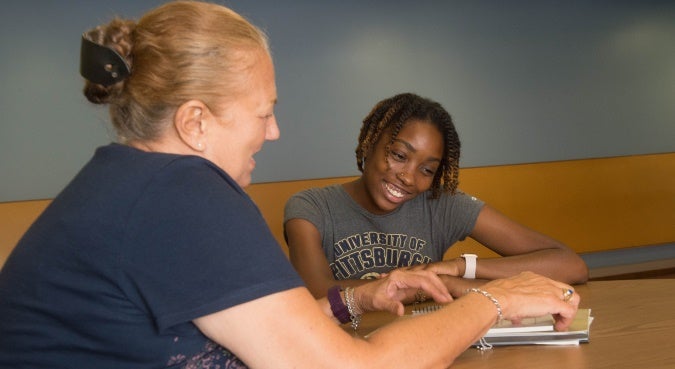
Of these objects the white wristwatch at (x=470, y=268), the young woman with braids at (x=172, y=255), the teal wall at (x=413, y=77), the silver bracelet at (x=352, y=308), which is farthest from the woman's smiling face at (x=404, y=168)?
the teal wall at (x=413, y=77)

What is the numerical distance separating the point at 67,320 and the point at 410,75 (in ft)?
14.5

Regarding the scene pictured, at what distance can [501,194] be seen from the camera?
17.9ft

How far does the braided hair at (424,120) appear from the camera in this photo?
2.68 meters

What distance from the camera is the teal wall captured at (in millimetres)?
4488

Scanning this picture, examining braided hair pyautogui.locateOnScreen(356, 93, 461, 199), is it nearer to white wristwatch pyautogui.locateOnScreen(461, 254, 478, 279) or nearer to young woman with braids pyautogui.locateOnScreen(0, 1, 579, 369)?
white wristwatch pyautogui.locateOnScreen(461, 254, 478, 279)

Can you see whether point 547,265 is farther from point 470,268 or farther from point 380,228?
point 380,228

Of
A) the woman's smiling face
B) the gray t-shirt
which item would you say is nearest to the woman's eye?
the woman's smiling face

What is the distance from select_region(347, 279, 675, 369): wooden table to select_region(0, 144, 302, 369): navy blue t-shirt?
603 millimetres

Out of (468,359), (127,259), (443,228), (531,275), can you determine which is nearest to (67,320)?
(127,259)

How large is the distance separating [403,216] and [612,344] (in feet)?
3.85

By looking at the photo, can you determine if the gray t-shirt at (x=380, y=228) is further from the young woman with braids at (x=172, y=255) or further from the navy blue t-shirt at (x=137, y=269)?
the navy blue t-shirt at (x=137, y=269)

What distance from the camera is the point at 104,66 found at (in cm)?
126

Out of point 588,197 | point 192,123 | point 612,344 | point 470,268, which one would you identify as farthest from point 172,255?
point 588,197

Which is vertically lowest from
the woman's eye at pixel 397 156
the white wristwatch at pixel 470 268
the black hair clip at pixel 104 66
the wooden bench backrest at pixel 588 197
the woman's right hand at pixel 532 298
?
the wooden bench backrest at pixel 588 197
